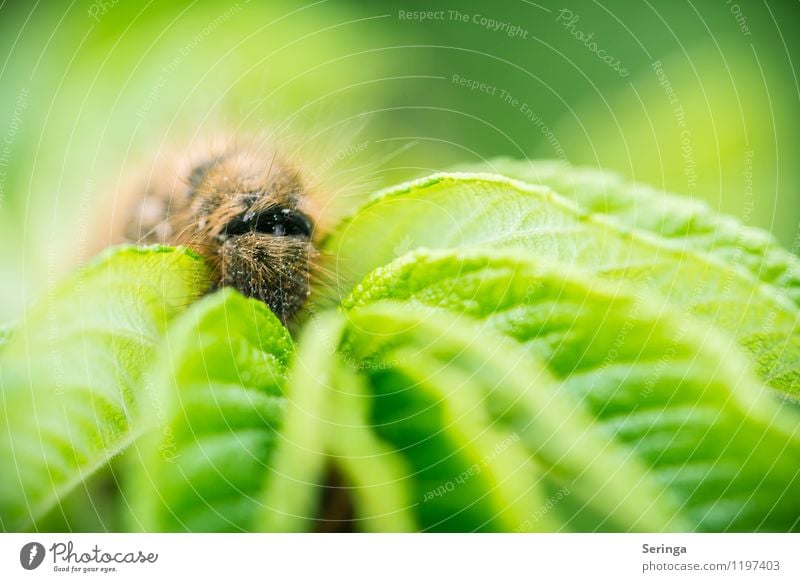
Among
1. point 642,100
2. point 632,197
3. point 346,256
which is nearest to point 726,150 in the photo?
point 642,100

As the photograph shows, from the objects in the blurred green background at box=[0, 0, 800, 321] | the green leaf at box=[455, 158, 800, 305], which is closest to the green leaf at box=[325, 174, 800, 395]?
the green leaf at box=[455, 158, 800, 305]

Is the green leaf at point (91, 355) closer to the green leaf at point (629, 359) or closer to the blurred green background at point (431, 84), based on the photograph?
the green leaf at point (629, 359)

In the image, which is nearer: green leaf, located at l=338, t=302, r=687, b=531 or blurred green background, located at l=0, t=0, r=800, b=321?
green leaf, located at l=338, t=302, r=687, b=531

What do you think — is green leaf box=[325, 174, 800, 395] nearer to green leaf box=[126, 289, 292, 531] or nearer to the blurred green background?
green leaf box=[126, 289, 292, 531]

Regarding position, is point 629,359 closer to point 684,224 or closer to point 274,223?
point 684,224
